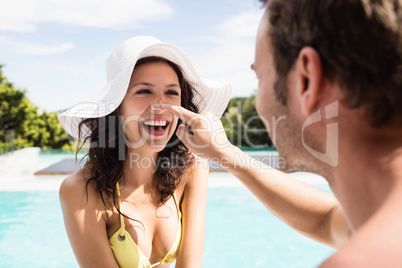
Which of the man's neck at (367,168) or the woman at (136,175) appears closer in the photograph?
the man's neck at (367,168)

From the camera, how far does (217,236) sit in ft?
25.8

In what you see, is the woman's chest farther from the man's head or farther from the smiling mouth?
the man's head

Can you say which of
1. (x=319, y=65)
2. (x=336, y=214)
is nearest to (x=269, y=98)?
(x=319, y=65)

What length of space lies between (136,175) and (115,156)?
0.84 ft

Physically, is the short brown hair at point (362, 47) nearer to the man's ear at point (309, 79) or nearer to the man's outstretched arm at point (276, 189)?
the man's ear at point (309, 79)

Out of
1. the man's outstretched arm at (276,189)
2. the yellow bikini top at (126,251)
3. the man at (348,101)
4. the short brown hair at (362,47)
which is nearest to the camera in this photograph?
the man at (348,101)

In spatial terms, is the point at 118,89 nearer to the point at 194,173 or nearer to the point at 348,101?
the point at 194,173

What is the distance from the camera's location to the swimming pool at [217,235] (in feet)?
22.7

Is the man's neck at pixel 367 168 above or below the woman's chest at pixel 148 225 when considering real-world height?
above

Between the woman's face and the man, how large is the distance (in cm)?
166

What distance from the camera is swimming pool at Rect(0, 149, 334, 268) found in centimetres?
691

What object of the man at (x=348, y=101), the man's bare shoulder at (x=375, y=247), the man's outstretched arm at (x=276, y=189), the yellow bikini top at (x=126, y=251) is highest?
the man at (x=348, y=101)

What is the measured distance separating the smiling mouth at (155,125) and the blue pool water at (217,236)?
15.4 ft

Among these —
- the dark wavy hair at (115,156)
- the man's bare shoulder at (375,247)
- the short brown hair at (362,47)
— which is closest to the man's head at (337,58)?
the short brown hair at (362,47)
